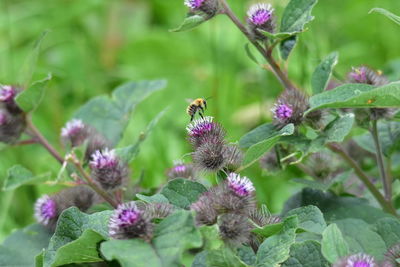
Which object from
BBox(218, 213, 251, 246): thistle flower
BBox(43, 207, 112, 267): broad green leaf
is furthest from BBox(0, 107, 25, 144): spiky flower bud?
BBox(218, 213, 251, 246): thistle flower

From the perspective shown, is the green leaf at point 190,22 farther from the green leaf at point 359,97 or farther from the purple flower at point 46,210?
the purple flower at point 46,210

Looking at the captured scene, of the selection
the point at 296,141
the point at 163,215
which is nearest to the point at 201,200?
the point at 163,215

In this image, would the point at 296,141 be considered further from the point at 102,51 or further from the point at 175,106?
the point at 102,51

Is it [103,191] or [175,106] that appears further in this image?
[175,106]

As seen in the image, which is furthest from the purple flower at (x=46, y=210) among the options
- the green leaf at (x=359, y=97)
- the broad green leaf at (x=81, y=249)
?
the green leaf at (x=359, y=97)

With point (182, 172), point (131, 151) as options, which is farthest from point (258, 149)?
point (131, 151)

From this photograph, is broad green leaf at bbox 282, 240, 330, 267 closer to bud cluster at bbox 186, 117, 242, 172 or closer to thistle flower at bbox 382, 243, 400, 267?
thistle flower at bbox 382, 243, 400, 267
